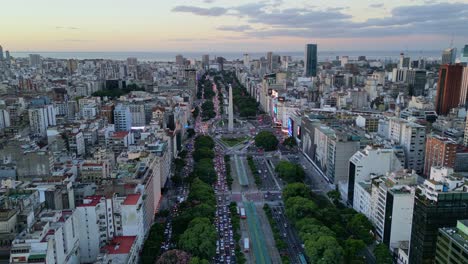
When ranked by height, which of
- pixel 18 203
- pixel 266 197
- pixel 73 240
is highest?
pixel 18 203

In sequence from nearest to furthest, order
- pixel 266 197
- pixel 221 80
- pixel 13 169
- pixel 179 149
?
pixel 13 169 → pixel 266 197 → pixel 179 149 → pixel 221 80

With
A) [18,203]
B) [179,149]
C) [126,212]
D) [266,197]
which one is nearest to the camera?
[18,203]

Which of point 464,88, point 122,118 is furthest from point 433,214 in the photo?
point 464,88

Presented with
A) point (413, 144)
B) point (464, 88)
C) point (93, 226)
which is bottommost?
point (93, 226)

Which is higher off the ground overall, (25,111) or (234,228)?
(25,111)

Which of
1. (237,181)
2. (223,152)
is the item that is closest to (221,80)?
(223,152)

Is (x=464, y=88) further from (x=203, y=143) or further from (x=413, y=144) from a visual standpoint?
(x=203, y=143)

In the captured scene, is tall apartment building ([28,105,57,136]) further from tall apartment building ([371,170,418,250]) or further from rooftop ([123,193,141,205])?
tall apartment building ([371,170,418,250])

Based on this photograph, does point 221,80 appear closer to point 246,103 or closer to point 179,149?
point 246,103
